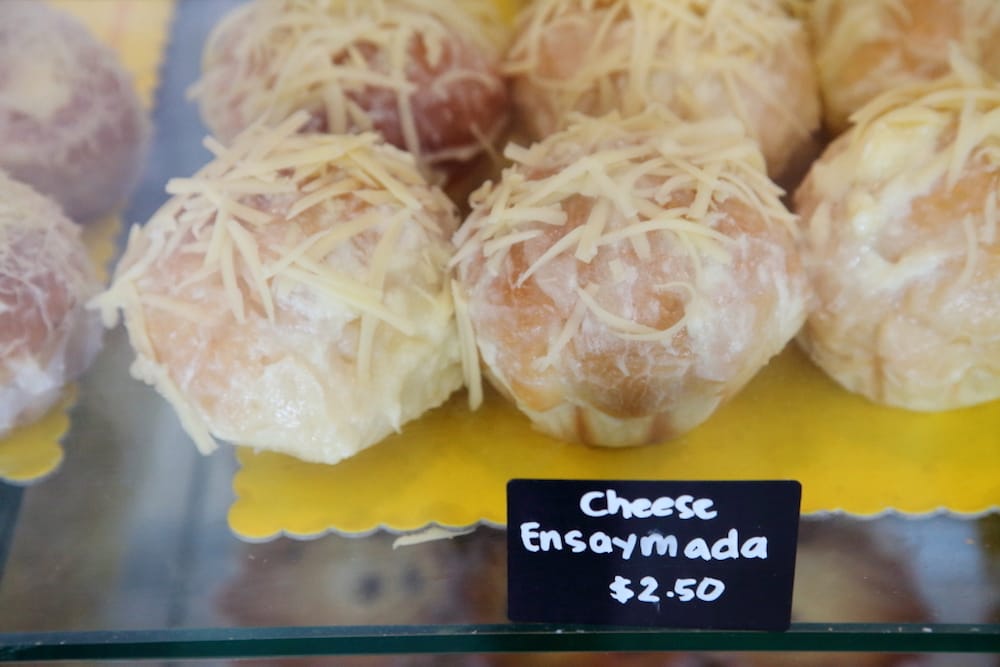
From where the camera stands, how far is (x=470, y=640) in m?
0.84

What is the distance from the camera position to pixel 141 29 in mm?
1204

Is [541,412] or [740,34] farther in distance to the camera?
[740,34]

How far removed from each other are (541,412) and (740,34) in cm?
57

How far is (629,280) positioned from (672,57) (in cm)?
39

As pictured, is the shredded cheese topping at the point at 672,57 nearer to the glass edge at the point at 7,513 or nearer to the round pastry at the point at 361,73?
the round pastry at the point at 361,73

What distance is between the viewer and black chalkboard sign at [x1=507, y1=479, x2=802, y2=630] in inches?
30.5

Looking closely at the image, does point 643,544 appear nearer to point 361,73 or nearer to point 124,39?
point 361,73

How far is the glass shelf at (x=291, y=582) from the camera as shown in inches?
32.5

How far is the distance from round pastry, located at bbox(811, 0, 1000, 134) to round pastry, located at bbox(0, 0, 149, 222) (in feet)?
3.13

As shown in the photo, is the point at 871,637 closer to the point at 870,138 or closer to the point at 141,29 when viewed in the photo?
the point at 870,138

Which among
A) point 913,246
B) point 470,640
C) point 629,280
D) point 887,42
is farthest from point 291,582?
point 887,42

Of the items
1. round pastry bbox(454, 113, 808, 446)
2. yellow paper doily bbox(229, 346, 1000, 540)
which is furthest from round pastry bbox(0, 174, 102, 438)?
round pastry bbox(454, 113, 808, 446)

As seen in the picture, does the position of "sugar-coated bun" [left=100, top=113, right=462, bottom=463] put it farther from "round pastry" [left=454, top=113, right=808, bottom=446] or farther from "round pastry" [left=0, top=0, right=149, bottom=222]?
"round pastry" [left=0, top=0, right=149, bottom=222]

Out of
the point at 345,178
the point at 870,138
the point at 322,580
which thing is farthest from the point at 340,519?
the point at 870,138
